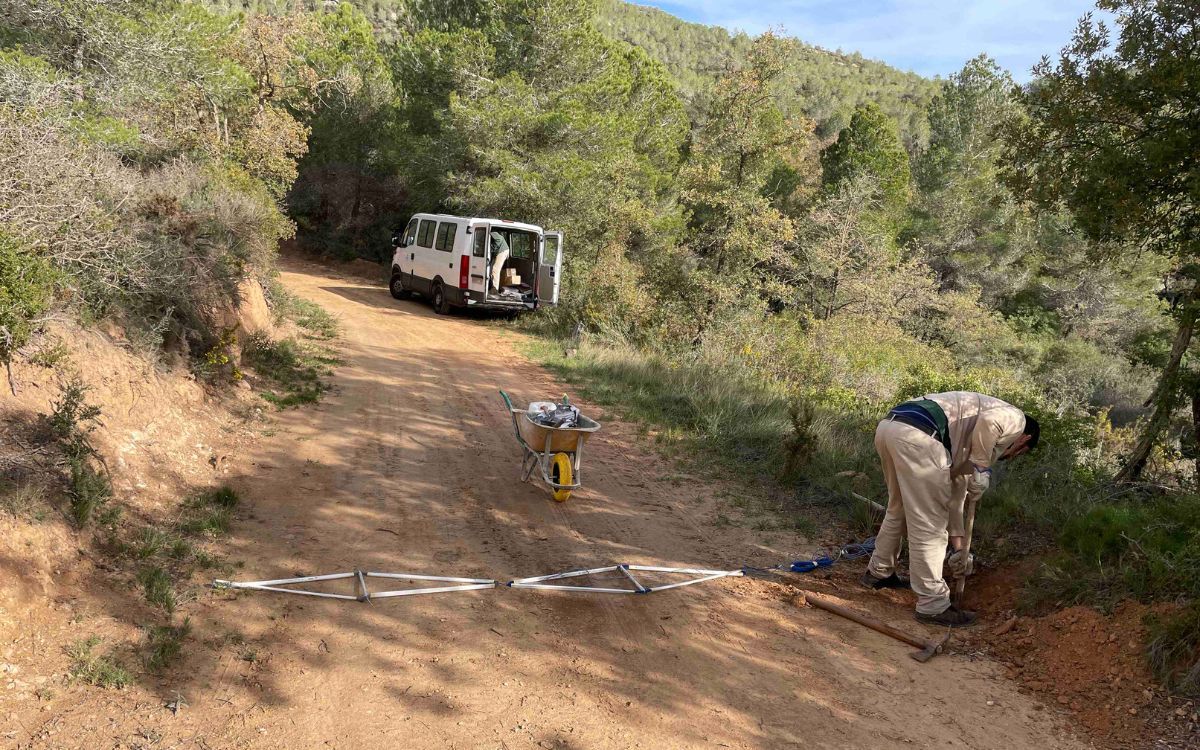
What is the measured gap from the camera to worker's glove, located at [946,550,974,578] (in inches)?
197

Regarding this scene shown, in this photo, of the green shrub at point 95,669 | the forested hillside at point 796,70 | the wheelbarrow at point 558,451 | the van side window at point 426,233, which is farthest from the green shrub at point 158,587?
the forested hillside at point 796,70

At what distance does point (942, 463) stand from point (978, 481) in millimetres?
233

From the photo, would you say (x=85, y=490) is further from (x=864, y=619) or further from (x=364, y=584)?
(x=864, y=619)

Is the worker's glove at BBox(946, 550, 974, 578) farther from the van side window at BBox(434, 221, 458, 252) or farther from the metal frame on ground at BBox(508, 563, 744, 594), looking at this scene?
the van side window at BBox(434, 221, 458, 252)

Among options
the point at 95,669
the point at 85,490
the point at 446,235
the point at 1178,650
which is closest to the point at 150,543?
the point at 85,490

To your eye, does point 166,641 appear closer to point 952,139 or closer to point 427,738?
point 427,738

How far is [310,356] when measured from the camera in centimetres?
1083

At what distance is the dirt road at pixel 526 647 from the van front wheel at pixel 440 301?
35.0ft

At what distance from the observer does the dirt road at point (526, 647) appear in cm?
355

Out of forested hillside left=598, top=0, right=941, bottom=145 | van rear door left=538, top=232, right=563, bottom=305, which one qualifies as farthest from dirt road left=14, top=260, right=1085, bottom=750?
forested hillside left=598, top=0, right=941, bottom=145

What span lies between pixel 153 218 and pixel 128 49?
4180 millimetres

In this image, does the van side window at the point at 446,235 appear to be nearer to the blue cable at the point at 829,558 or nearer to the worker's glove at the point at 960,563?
the blue cable at the point at 829,558

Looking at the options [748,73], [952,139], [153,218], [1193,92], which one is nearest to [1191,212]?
[1193,92]

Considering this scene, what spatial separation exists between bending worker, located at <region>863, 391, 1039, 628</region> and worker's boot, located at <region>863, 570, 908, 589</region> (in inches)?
16.9
